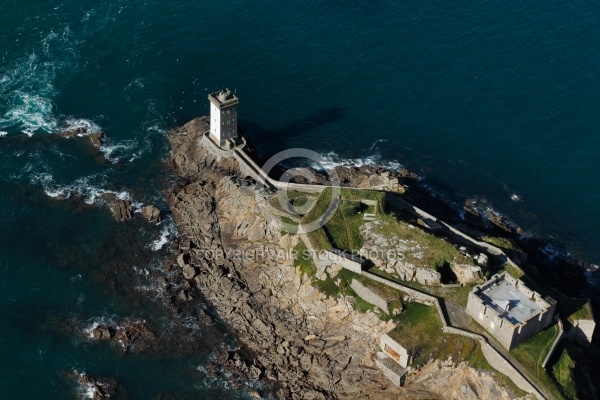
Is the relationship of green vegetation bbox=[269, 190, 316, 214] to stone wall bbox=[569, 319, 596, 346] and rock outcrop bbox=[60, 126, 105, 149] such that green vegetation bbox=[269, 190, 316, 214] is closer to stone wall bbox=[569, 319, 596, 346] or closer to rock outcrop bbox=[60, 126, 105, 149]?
rock outcrop bbox=[60, 126, 105, 149]

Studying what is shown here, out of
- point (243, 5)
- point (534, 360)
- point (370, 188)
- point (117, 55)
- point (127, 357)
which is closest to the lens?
point (534, 360)

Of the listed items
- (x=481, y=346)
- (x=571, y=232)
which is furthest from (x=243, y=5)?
(x=481, y=346)

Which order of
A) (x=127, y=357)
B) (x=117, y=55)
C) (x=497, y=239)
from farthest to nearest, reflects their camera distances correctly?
(x=117, y=55), (x=497, y=239), (x=127, y=357)

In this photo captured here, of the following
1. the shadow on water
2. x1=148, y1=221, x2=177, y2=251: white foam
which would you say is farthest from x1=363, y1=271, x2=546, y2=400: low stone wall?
the shadow on water

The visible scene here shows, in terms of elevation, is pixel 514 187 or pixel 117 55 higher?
pixel 117 55

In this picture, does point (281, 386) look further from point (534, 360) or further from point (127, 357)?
point (534, 360)

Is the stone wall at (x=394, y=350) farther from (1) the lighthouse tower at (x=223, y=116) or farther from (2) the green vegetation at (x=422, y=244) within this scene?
(1) the lighthouse tower at (x=223, y=116)
